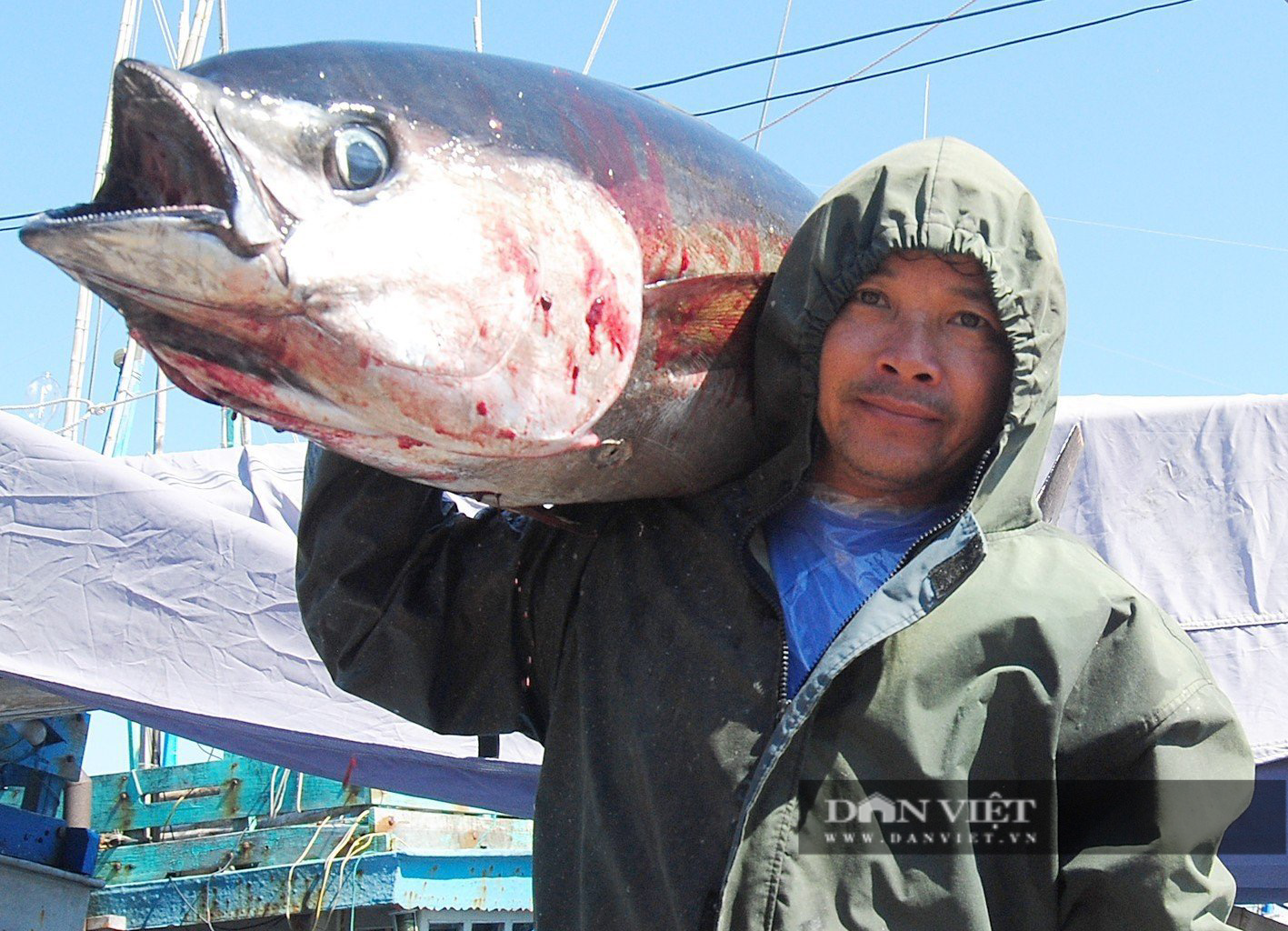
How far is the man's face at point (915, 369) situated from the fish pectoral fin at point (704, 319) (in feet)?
0.36

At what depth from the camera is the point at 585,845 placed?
1.60 meters

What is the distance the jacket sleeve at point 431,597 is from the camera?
5.59 feet

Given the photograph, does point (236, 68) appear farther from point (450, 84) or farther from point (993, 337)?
point (993, 337)

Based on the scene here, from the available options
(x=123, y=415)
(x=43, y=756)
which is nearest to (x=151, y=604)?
(x=43, y=756)

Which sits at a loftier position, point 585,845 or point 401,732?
point 401,732

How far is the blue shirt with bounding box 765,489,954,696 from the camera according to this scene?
5.18 feet

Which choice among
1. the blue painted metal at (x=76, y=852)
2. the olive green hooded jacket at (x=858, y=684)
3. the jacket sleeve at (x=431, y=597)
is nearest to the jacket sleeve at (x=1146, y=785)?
the olive green hooded jacket at (x=858, y=684)

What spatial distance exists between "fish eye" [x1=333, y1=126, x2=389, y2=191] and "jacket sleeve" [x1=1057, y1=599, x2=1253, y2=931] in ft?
2.88

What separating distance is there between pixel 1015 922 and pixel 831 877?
0.21 meters

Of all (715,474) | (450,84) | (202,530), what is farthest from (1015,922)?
(202,530)

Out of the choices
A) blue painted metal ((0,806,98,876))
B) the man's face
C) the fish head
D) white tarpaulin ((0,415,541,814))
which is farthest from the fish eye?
blue painted metal ((0,806,98,876))

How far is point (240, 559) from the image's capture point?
3389 millimetres

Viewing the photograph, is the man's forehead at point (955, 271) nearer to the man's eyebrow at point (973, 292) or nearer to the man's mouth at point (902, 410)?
the man's eyebrow at point (973, 292)

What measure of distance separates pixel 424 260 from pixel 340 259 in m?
0.08
